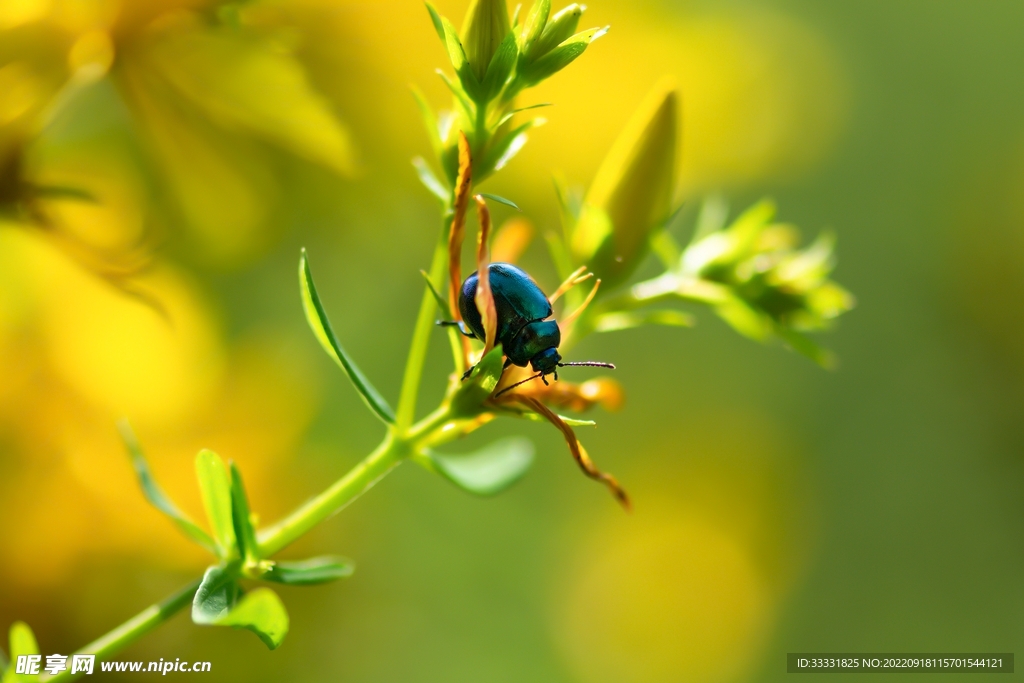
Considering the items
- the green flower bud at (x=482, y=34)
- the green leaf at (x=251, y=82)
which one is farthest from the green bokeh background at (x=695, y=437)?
the green flower bud at (x=482, y=34)

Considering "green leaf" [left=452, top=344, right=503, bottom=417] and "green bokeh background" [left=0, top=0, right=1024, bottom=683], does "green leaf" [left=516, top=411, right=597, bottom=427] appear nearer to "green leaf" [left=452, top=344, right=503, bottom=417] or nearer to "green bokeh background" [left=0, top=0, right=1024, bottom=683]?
"green leaf" [left=452, top=344, right=503, bottom=417]

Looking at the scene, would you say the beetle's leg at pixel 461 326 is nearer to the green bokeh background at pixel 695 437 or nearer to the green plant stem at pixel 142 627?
the green plant stem at pixel 142 627

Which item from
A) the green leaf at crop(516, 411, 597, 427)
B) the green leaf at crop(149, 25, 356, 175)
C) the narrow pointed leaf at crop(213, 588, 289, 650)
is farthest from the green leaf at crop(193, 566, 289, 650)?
the green leaf at crop(149, 25, 356, 175)

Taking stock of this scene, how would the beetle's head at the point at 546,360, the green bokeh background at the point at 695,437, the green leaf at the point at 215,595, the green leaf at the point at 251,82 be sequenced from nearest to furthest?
the green leaf at the point at 215,595
the beetle's head at the point at 546,360
the green leaf at the point at 251,82
the green bokeh background at the point at 695,437

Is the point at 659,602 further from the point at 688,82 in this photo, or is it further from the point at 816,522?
the point at 688,82

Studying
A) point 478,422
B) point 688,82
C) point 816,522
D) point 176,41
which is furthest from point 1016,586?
point 176,41

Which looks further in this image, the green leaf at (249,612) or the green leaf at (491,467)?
the green leaf at (491,467)

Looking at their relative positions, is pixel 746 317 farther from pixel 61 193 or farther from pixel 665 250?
pixel 61 193
